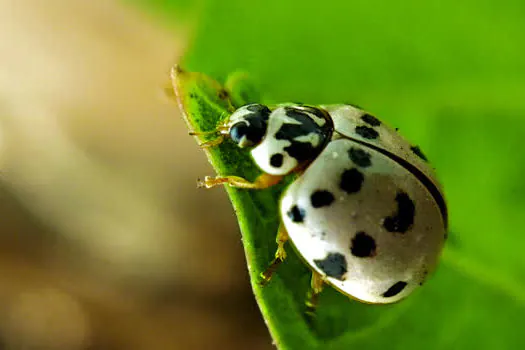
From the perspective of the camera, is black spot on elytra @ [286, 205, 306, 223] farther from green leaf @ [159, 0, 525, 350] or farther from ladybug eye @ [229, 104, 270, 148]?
green leaf @ [159, 0, 525, 350]

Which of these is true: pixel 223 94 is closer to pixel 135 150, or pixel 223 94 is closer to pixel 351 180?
pixel 351 180

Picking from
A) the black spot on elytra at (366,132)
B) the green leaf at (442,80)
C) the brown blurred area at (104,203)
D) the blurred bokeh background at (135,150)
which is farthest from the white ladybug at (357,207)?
the brown blurred area at (104,203)

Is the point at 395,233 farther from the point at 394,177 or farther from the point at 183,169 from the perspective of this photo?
the point at 183,169

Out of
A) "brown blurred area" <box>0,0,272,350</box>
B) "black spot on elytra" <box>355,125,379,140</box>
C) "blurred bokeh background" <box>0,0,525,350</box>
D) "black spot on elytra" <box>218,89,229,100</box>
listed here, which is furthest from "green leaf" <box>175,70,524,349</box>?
"brown blurred area" <box>0,0,272,350</box>

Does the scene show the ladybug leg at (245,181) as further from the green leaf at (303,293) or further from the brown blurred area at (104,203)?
the brown blurred area at (104,203)

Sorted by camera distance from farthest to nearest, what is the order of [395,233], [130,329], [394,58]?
[130,329] → [394,58] → [395,233]

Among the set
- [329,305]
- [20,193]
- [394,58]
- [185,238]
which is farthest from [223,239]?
[329,305]

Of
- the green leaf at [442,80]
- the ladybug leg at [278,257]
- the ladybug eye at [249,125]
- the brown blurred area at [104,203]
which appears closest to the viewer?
the ladybug leg at [278,257]
